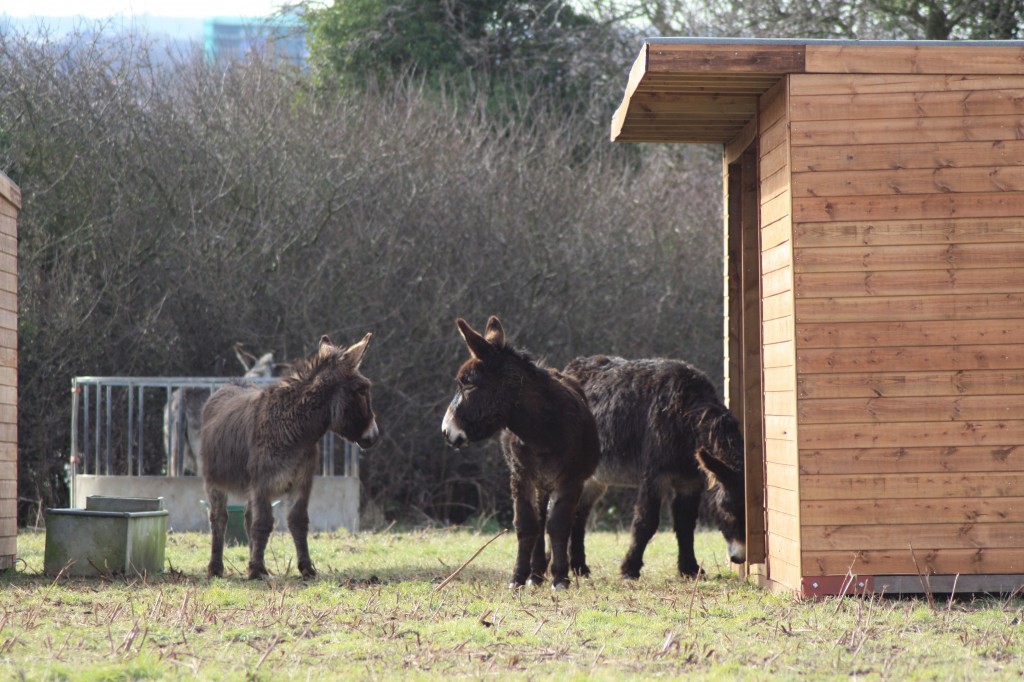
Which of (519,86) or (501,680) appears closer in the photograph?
(501,680)

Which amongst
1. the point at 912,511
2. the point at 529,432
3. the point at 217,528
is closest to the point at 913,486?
the point at 912,511

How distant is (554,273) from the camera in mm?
16266

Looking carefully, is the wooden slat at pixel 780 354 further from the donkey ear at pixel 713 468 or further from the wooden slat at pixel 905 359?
the donkey ear at pixel 713 468

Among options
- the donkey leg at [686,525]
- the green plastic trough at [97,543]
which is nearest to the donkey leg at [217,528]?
the green plastic trough at [97,543]

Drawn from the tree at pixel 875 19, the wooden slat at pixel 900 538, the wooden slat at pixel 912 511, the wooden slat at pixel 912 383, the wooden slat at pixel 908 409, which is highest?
the tree at pixel 875 19

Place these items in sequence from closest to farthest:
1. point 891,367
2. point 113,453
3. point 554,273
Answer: point 891,367 < point 113,453 < point 554,273

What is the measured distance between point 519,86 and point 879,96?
49.2 feet

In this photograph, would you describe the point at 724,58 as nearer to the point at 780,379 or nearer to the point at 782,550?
the point at 780,379

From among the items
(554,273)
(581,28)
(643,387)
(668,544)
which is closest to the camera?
(643,387)

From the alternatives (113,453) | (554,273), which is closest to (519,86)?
(554,273)

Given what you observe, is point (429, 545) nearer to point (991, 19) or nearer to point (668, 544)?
point (668, 544)

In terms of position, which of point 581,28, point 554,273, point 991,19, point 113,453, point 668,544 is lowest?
point 668,544

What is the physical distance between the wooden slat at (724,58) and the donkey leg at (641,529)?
3311 mm

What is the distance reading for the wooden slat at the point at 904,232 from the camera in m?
7.45
